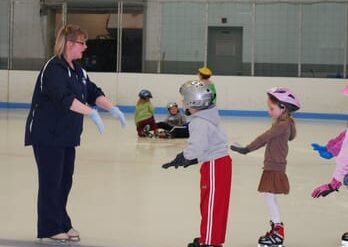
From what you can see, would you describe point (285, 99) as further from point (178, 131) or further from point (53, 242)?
point (178, 131)

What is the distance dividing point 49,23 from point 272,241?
1667 cm

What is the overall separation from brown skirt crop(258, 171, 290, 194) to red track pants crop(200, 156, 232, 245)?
0.40 metres

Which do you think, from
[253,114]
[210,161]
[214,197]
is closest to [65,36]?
[210,161]

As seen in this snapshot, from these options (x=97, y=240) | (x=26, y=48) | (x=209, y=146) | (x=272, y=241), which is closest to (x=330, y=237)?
(x=272, y=241)

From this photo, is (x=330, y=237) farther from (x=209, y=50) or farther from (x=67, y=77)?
(x=209, y=50)

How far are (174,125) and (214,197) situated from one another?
7535 millimetres

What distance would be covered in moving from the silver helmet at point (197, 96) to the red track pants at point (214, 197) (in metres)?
0.33

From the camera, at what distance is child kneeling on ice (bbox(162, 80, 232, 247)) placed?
3.66 metres

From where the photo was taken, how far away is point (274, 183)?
4.04 meters

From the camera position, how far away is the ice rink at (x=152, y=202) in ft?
14.2

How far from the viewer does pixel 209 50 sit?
18891 mm

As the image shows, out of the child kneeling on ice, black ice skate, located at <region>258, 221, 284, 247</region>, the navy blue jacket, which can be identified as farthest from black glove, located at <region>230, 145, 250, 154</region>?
the navy blue jacket

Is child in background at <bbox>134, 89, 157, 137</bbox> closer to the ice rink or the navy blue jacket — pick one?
the ice rink

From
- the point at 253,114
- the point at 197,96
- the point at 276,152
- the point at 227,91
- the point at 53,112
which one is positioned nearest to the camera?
the point at 197,96
